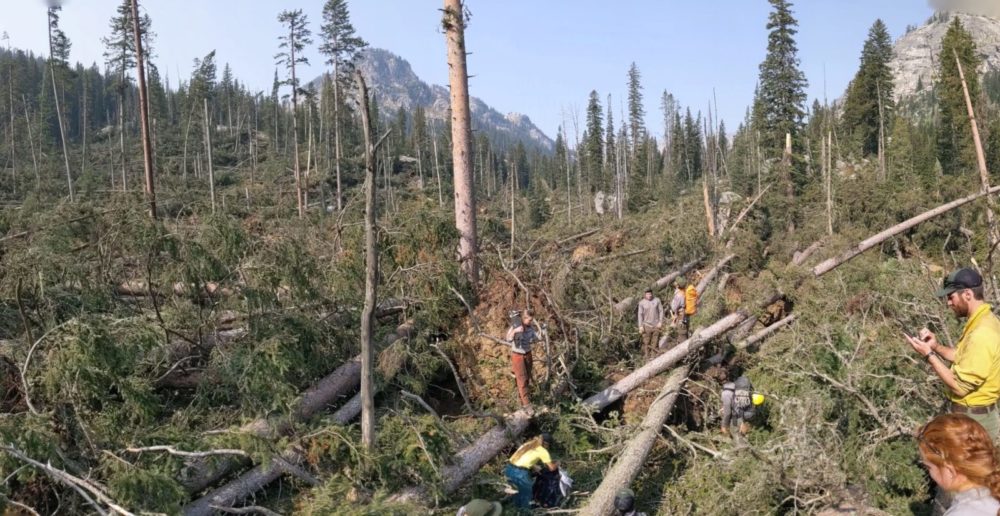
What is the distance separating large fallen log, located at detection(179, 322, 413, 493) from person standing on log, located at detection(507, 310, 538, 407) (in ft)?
4.59

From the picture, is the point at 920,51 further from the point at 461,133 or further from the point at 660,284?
the point at 461,133

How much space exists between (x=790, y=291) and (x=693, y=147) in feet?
188

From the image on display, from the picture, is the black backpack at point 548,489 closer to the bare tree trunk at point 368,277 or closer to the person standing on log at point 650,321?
the bare tree trunk at point 368,277

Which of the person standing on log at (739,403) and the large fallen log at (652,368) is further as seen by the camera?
the large fallen log at (652,368)

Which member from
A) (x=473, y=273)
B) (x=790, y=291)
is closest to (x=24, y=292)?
(x=473, y=273)

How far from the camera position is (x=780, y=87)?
24.0 metres

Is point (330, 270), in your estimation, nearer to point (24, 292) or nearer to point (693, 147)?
point (24, 292)

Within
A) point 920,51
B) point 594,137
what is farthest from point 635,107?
point 920,51

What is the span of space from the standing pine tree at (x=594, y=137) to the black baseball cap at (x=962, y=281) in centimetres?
5355

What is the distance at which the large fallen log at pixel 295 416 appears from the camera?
4918 mm

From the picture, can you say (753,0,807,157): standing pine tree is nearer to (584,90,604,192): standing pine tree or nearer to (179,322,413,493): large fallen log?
(179,322,413,493): large fallen log

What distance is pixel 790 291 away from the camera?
10.0 metres

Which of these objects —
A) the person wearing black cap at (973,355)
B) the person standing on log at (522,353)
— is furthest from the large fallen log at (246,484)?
the person wearing black cap at (973,355)

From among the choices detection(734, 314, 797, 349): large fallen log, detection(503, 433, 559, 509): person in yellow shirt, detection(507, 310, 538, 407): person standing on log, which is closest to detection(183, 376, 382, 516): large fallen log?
detection(503, 433, 559, 509): person in yellow shirt
